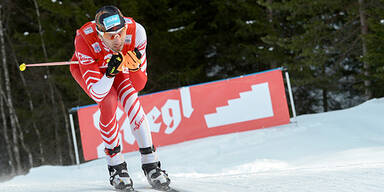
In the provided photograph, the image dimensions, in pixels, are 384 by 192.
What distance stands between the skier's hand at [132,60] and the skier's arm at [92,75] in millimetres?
177

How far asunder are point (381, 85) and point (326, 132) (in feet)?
17.8

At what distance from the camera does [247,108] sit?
7770mm

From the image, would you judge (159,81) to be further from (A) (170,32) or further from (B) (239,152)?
(B) (239,152)

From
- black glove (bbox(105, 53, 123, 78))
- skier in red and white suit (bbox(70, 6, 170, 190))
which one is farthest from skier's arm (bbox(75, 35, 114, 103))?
black glove (bbox(105, 53, 123, 78))

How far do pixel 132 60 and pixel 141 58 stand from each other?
25 cm

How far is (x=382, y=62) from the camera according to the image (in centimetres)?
1009

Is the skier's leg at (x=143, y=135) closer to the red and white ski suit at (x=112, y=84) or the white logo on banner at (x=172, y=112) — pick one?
the red and white ski suit at (x=112, y=84)

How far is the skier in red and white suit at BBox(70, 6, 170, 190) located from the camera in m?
3.35

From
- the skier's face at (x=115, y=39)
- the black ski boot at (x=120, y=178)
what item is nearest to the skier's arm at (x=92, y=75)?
the skier's face at (x=115, y=39)

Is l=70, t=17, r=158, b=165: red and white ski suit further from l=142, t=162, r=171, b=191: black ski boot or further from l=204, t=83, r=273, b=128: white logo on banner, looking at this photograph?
l=204, t=83, r=273, b=128: white logo on banner

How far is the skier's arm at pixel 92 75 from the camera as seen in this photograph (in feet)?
10.9

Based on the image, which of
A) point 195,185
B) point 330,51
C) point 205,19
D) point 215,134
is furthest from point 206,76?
point 195,185

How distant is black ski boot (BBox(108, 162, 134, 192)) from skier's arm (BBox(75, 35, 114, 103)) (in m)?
0.63

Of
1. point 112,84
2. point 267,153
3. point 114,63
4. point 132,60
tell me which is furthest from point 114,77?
point 267,153
